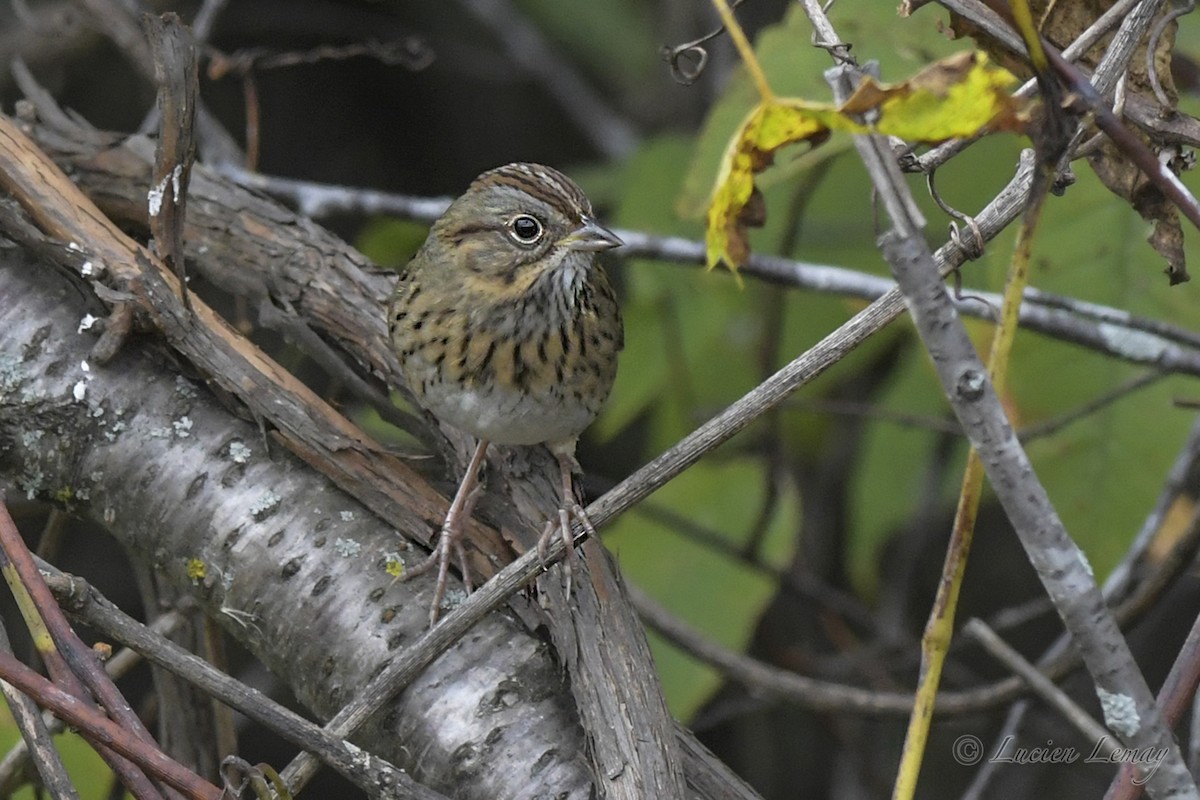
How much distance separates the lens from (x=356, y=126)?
5492 mm

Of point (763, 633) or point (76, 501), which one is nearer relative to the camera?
point (76, 501)

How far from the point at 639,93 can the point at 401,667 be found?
3.96m

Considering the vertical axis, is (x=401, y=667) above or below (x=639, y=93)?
below

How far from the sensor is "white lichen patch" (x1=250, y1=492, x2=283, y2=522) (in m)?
2.25

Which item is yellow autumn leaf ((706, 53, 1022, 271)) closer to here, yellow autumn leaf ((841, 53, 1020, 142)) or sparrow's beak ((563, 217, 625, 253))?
yellow autumn leaf ((841, 53, 1020, 142))

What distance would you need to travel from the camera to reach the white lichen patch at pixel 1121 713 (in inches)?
49.2

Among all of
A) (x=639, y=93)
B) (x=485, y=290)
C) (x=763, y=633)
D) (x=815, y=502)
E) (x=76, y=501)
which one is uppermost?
(x=639, y=93)

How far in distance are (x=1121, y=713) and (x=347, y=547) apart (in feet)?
4.34

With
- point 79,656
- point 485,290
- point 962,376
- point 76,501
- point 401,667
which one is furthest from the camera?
point 485,290

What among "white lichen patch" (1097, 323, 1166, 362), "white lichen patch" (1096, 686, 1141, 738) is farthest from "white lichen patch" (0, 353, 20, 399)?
"white lichen patch" (1097, 323, 1166, 362)

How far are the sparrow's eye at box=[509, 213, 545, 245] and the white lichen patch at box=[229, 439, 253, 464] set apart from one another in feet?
2.42

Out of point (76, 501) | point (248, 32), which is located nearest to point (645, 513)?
point (76, 501)

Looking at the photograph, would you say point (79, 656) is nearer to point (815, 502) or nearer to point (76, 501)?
point (76, 501)

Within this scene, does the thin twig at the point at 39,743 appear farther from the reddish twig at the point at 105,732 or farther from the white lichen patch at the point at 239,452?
the white lichen patch at the point at 239,452
